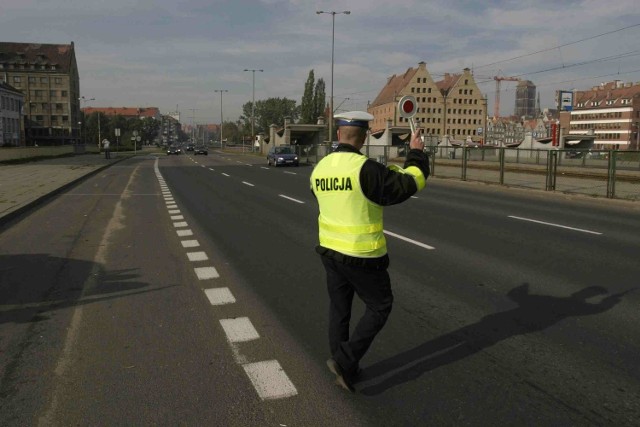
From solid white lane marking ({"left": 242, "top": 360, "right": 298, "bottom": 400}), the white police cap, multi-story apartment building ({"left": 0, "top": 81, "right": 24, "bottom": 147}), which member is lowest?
solid white lane marking ({"left": 242, "top": 360, "right": 298, "bottom": 400})

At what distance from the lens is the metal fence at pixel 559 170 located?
17.1m

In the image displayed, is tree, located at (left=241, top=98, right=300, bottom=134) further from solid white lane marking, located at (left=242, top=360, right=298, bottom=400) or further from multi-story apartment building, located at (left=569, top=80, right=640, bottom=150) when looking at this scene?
solid white lane marking, located at (left=242, top=360, right=298, bottom=400)

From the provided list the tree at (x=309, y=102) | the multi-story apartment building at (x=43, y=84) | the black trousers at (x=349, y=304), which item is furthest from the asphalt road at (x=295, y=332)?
the multi-story apartment building at (x=43, y=84)

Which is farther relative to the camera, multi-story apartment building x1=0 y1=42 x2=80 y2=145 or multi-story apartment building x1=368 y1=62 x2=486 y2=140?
multi-story apartment building x1=368 y1=62 x2=486 y2=140

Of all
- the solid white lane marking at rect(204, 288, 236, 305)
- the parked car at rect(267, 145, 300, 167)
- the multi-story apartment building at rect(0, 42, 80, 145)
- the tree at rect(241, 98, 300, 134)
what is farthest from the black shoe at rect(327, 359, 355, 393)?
the tree at rect(241, 98, 300, 134)

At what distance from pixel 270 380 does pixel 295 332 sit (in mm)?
974

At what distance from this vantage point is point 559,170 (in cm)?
1972

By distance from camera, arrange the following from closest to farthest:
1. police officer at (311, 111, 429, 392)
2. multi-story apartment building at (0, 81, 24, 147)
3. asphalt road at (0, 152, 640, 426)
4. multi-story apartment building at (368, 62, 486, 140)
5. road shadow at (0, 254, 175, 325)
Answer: police officer at (311, 111, 429, 392) → asphalt road at (0, 152, 640, 426) → road shadow at (0, 254, 175, 325) → multi-story apartment building at (0, 81, 24, 147) → multi-story apartment building at (368, 62, 486, 140)

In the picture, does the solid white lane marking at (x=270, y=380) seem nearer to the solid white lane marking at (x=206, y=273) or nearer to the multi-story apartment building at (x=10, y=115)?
the solid white lane marking at (x=206, y=273)

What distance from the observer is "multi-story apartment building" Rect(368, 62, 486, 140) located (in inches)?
5305

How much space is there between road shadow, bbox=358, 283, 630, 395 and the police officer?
0.41 metres

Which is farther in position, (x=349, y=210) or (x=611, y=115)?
(x=611, y=115)

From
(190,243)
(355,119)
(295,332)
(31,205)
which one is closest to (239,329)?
(295,332)

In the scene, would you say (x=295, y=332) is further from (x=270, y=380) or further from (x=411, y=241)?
(x=411, y=241)
